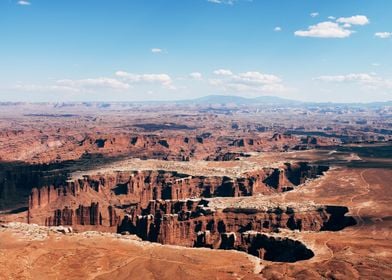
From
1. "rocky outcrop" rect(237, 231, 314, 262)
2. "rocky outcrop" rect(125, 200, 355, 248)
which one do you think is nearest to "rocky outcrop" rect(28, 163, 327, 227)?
"rocky outcrop" rect(125, 200, 355, 248)

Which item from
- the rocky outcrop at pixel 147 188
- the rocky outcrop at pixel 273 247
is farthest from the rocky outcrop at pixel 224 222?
the rocky outcrop at pixel 147 188

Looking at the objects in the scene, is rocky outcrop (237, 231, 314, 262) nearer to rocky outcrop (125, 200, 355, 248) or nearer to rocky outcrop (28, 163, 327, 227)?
rocky outcrop (125, 200, 355, 248)

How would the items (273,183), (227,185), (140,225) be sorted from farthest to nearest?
(273,183), (227,185), (140,225)

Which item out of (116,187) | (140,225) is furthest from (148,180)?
(140,225)

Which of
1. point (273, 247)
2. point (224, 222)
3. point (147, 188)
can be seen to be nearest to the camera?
point (273, 247)

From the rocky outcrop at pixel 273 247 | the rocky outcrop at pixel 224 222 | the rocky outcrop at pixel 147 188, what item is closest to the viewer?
the rocky outcrop at pixel 273 247

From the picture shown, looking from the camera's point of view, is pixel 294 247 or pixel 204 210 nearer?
pixel 294 247

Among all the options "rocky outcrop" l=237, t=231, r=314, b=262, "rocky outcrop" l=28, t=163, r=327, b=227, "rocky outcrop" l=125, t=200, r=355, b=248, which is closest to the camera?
"rocky outcrop" l=237, t=231, r=314, b=262

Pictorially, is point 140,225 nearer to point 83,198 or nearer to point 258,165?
point 83,198

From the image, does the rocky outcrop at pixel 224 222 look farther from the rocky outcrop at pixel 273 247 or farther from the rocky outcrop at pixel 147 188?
the rocky outcrop at pixel 147 188

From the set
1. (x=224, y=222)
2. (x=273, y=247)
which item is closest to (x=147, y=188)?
A: (x=224, y=222)

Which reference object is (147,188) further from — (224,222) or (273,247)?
(273,247)
